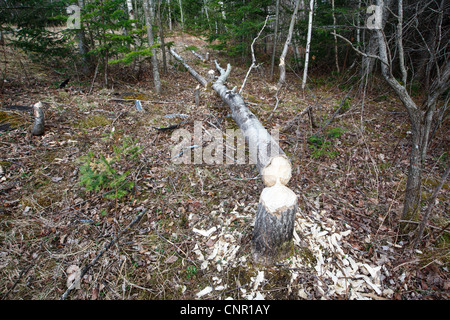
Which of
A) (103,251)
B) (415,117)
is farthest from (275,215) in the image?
(103,251)

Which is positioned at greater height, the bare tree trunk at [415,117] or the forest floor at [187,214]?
the bare tree trunk at [415,117]

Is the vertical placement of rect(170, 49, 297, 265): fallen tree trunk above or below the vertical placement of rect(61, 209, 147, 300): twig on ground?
above

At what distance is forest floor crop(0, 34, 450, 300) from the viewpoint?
2254 mm

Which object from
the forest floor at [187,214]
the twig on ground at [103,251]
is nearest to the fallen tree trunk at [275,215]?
the forest floor at [187,214]

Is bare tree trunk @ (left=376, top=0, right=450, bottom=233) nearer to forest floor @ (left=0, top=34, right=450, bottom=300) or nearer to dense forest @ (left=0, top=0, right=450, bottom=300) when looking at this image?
dense forest @ (left=0, top=0, right=450, bottom=300)

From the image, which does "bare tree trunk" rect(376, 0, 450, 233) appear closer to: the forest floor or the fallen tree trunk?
the forest floor

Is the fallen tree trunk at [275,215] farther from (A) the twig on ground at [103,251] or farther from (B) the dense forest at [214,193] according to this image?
(A) the twig on ground at [103,251]

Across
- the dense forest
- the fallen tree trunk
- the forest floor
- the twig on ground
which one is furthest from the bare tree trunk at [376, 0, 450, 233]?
the twig on ground

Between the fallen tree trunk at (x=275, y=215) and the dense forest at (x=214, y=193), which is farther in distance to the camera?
the dense forest at (x=214, y=193)

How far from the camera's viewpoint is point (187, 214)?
121 inches

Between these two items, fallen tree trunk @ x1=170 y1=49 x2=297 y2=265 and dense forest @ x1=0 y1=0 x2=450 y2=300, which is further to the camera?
dense forest @ x1=0 y1=0 x2=450 y2=300

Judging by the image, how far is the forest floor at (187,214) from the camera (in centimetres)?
225

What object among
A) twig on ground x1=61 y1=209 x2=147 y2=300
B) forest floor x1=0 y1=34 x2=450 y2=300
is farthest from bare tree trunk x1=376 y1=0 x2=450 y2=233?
twig on ground x1=61 y1=209 x2=147 y2=300

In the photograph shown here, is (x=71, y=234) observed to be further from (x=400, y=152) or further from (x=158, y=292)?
(x=400, y=152)
